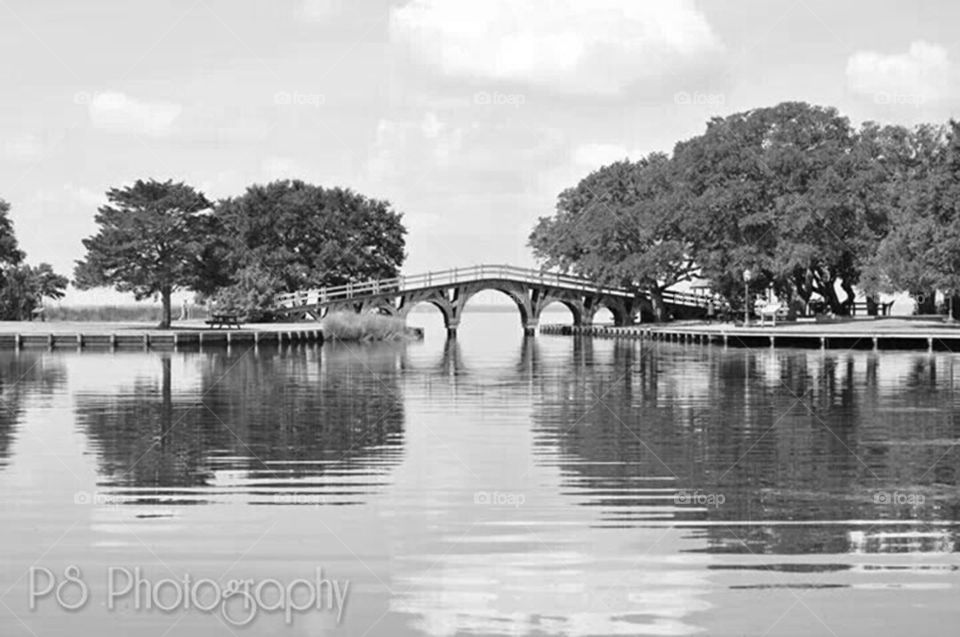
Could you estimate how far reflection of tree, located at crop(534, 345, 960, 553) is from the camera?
15.9 meters

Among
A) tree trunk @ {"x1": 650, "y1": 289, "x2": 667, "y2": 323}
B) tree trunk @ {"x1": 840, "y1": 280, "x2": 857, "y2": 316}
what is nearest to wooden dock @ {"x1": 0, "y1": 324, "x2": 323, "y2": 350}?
tree trunk @ {"x1": 650, "y1": 289, "x2": 667, "y2": 323}

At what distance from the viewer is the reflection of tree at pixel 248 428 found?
20.1 meters

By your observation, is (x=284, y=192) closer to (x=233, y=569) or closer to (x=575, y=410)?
(x=575, y=410)

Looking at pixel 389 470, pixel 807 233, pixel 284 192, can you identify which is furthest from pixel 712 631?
pixel 284 192

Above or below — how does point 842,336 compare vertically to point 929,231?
below

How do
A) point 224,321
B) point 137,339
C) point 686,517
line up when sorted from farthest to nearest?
point 224,321 < point 137,339 < point 686,517

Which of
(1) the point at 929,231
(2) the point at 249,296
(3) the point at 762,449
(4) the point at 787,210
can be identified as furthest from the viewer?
(2) the point at 249,296

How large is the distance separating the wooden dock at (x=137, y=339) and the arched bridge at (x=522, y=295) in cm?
2363

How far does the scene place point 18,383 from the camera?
41.4m
